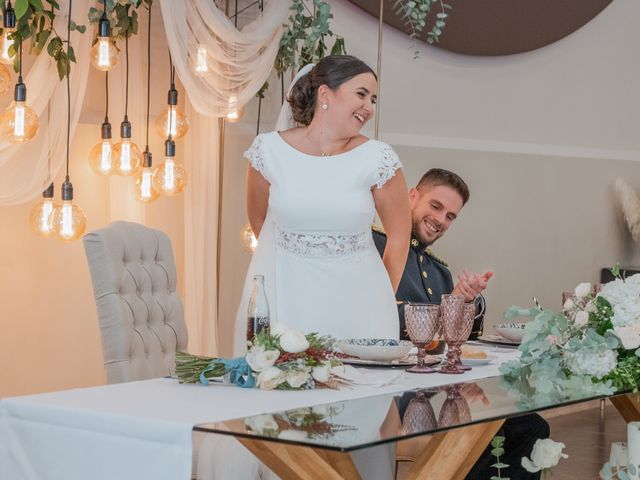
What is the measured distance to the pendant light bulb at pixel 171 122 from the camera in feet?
13.8

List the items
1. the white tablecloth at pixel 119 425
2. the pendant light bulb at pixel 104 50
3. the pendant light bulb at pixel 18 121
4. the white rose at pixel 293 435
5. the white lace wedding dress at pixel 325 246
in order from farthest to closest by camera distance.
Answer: the pendant light bulb at pixel 104 50 < the pendant light bulb at pixel 18 121 < the white lace wedding dress at pixel 325 246 < the white tablecloth at pixel 119 425 < the white rose at pixel 293 435

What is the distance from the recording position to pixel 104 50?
381cm

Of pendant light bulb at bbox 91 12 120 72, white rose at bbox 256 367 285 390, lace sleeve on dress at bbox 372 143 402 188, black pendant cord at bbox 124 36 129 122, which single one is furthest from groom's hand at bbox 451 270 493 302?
black pendant cord at bbox 124 36 129 122

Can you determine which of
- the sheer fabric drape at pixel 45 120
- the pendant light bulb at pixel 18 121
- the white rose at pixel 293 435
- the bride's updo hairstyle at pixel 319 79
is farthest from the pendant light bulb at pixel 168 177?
the white rose at pixel 293 435

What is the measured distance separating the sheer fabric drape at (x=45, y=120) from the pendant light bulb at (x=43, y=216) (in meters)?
0.04

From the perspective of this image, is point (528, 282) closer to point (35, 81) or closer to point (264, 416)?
point (35, 81)

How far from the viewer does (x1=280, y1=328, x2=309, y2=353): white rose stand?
206 centimetres

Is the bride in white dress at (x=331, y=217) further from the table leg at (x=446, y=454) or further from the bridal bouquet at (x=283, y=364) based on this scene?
the table leg at (x=446, y=454)

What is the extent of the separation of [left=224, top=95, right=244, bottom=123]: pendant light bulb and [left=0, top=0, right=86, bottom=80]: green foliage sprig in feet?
2.39

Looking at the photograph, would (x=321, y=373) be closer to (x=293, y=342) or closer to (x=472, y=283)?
(x=293, y=342)

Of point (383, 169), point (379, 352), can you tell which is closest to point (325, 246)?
point (383, 169)

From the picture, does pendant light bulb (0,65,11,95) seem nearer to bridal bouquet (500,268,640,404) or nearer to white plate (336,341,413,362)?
white plate (336,341,413,362)

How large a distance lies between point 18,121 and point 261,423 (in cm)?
219

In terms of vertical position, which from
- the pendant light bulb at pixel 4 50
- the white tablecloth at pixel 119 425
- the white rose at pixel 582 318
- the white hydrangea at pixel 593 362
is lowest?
the white tablecloth at pixel 119 425
